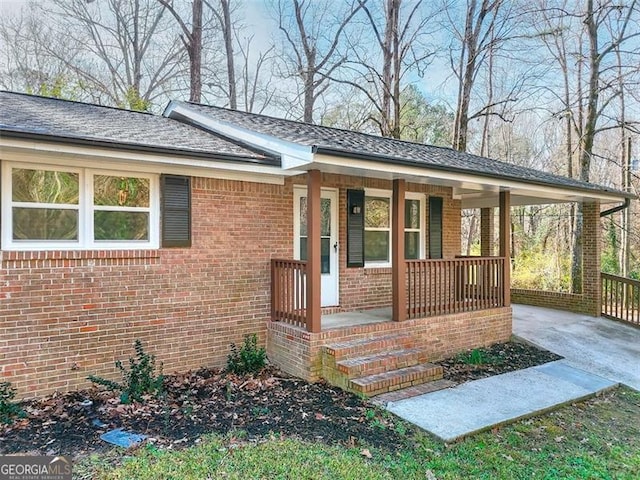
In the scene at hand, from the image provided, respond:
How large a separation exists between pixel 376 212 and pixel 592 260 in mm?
6101

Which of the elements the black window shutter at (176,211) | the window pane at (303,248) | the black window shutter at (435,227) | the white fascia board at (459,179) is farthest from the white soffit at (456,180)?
the black window shutter at (176,211)

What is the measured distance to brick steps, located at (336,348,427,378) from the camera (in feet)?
18.6

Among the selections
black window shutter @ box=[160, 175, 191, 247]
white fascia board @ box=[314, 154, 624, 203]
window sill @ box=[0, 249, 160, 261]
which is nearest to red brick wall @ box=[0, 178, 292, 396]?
window sill @ box=[0, 249, 160, 261]

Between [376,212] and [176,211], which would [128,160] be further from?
[376,212]

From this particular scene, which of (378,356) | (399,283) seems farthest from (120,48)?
(378,356)

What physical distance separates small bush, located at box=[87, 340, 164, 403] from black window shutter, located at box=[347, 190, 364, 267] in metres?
3.88

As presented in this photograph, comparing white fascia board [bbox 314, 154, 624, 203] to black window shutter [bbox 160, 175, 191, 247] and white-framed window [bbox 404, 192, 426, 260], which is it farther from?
black window shutter [bbox 160, 175, 191, 247]

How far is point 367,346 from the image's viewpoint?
6195mm

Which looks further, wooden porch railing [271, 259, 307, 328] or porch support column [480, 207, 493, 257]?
porch support column [480, 207, 493, 257]

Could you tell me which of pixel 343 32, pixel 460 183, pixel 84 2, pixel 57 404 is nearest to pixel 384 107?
pixel 343 32

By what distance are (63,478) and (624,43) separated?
17.1 meters

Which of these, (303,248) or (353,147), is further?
(303,248)

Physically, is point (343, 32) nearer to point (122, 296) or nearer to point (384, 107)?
point (384, 107)

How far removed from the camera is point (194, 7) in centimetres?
1614
